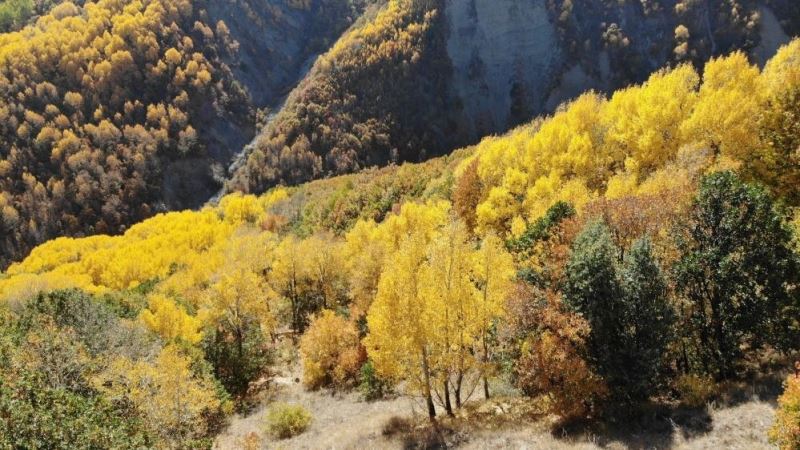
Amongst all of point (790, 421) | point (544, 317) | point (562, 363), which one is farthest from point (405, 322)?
point (790, 421)

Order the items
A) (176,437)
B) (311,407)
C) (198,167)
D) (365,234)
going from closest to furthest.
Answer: (176,437) → (311,407) → (365,234) → (198,167)

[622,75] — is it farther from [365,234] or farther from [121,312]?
[121,312]

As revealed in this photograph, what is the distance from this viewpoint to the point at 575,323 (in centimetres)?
2555

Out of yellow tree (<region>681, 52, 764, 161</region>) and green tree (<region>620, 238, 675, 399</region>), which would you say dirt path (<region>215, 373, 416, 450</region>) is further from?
yellow tree (<region>681, 52, 764, 161</region>)

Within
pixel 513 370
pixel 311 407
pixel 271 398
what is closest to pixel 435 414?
pixel 513 370

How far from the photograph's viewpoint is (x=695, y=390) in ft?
82.1

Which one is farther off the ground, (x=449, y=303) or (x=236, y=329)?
(x=449, y=303)

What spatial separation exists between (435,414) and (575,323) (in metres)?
11.0

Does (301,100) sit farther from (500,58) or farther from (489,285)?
(489,285)

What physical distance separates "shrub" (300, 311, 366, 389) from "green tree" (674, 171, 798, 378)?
2794 cm

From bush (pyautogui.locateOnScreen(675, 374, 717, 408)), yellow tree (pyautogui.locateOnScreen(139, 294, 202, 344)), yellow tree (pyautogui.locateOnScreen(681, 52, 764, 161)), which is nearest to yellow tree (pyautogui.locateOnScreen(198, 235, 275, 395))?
yellow tree (pyautogui.locateOnScreen(139, 294, 202, 344))

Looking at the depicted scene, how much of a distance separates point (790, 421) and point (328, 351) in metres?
36.8

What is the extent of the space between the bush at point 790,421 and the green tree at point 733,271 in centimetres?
950

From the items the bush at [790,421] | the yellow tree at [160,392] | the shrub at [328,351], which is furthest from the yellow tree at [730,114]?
the yellow tree at [160,392]
